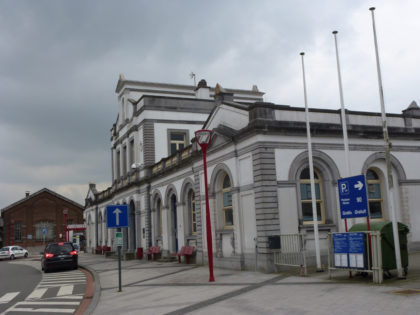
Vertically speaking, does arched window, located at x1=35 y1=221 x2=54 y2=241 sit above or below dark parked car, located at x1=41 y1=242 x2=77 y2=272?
above

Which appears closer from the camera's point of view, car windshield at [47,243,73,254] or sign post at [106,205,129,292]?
sign post at [106,205,129,292]

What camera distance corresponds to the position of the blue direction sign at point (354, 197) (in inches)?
474

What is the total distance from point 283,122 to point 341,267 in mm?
6417

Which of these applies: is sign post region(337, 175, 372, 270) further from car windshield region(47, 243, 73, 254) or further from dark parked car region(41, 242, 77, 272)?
car windshield region(47, 243, 73, 254)

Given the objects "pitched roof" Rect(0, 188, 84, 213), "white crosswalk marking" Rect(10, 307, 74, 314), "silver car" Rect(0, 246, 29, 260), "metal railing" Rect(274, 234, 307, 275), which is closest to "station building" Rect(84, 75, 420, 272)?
"metal railing" Rect(274, 234, 307, 275)

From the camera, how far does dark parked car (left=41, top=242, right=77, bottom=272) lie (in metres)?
22.9

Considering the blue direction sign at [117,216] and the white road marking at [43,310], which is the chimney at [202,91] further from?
the white road marking at [43,310]

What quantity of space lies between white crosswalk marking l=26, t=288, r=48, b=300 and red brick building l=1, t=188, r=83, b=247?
46.6 meters

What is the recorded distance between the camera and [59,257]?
23.2m

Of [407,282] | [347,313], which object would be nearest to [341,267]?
[407,282]

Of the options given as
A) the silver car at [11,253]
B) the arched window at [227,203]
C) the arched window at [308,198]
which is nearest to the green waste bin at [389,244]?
the arched window at [308,198]

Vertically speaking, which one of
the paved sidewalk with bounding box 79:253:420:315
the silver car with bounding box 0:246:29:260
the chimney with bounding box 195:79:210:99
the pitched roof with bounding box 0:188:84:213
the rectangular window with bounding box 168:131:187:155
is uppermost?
the chimney with bounding box 195:79:210:99

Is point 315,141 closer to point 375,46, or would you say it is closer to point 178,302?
point 375,46

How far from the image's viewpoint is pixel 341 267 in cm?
1184
